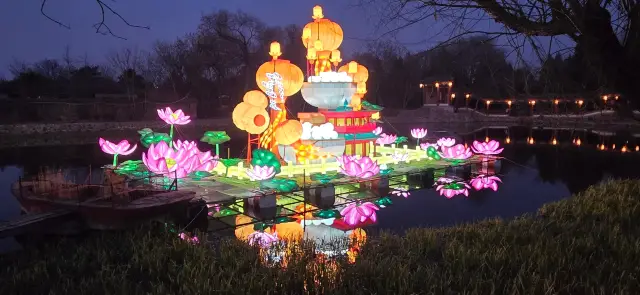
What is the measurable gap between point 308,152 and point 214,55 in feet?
78.5

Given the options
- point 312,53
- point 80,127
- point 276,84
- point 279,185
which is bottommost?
point 279,185

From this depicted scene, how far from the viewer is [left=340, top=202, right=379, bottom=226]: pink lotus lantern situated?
28.6ft

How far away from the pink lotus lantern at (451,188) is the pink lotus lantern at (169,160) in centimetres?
537

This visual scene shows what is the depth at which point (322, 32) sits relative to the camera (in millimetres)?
12367

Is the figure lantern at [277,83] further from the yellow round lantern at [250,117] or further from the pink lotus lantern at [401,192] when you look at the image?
the pink lotus lantern at [401,192]

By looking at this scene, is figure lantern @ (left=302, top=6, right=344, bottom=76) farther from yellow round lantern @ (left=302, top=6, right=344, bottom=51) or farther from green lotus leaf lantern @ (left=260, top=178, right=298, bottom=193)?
green lotus leaf lantern @ (left=260, top=178, right=298, bottom=193)

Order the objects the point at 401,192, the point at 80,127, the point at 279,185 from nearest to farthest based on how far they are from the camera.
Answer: the point at 279,185 → the point at 401,192 → the point at 80,127

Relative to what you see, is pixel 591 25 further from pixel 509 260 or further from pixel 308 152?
pixel 308 152

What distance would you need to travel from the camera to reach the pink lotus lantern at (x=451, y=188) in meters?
11.3

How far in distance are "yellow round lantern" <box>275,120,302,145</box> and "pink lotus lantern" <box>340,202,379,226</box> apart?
2176 millimetres

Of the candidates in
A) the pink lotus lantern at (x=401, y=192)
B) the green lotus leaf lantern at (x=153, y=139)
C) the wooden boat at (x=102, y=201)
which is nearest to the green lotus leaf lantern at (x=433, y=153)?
the pink lotus lantern at (x=401, y=192)

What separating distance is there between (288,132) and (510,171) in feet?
24.5

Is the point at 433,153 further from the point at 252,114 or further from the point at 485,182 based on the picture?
the point at 252,114

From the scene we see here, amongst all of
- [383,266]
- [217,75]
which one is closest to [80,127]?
[217,75]
